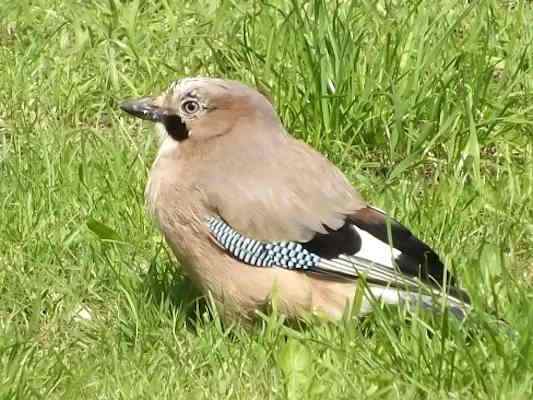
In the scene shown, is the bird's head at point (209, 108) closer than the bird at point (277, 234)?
No

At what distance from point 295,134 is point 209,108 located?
93cm

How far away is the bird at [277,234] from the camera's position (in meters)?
5.11

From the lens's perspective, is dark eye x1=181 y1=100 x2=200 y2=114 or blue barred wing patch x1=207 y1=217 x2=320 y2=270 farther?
dark eye x1=181 y1=100 x2=200 y2=114

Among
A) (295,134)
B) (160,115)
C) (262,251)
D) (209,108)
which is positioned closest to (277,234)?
(262,251)

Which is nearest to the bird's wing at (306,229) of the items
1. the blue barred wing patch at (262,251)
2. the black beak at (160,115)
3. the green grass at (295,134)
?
the blue barred wing patch at (262,251)

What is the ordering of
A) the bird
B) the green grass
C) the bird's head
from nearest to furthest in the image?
the green grass
the bird
the bird's head

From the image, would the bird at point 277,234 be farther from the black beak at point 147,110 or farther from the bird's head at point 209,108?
the black beak at point 147,110

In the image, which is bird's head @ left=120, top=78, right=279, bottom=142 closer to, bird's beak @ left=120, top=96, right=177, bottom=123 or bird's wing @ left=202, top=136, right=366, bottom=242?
bird's beak @ left=120, top=96, right=177, bottom=123

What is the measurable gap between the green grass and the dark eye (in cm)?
56

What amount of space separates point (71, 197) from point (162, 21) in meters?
1.62

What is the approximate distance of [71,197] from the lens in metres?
6.01

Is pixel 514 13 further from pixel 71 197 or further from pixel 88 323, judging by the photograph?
pixel 88 323

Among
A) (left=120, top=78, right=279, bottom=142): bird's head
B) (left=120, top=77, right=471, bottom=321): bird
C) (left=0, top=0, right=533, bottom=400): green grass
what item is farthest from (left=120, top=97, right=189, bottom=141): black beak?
(left=0, top=0, right=533, bottom=400): green grass

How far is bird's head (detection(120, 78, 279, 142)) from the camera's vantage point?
548 cm
